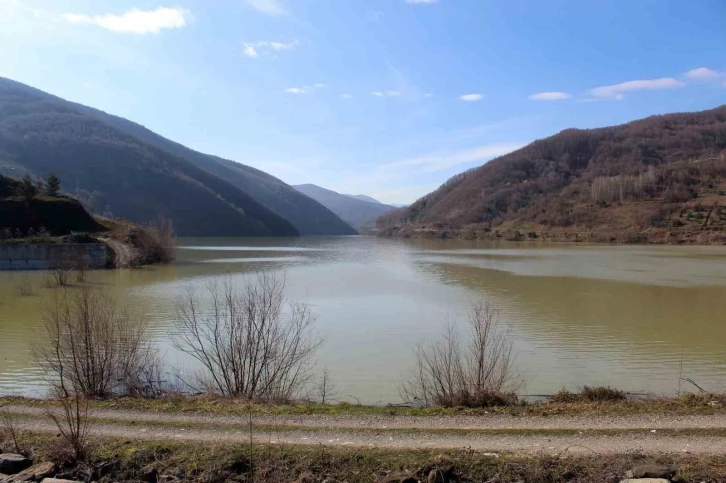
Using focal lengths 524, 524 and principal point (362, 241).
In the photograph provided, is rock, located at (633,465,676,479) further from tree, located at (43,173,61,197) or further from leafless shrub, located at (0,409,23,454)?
tree, located at (43,173,61,197)

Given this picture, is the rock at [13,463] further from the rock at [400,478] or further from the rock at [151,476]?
the rock at [400,478]

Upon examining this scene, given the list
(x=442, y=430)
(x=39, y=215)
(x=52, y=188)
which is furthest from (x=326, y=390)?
(x=52, y=188)

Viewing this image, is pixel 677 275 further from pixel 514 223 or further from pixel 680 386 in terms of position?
pixel 514 223

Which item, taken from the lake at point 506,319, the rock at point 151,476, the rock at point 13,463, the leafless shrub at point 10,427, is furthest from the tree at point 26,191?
the rock at point 151,476

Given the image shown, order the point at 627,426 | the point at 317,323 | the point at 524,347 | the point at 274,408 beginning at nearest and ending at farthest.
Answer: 1. the point at 627,426
2. the point at 274,408
3. the point at 524,347
4. the point at 317,323

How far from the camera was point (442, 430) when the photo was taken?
305 inches

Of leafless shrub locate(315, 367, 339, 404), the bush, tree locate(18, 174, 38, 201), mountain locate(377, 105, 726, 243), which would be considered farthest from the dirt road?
mountain locate(377, 105, 726, 243)

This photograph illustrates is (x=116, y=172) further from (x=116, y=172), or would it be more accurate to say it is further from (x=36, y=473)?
(x=36, y=473)

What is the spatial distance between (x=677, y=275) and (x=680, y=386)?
3356 centimetres

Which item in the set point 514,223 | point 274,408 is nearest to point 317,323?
point 274,408

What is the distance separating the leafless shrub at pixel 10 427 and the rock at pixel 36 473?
50 centimetres

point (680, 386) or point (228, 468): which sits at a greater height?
point (228, 468)

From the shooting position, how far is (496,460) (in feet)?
21.1

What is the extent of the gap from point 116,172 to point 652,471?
577ft
